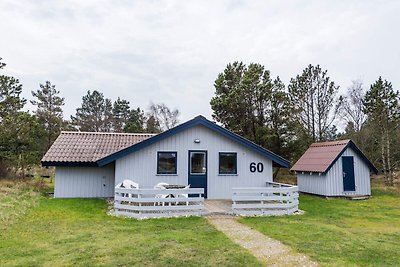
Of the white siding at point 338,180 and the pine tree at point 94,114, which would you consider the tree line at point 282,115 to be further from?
the pine tree at point 94,114

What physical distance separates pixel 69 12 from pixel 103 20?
1.44 m

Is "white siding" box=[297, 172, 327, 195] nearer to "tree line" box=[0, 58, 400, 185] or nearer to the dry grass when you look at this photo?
"tree line" box=[0, 58, 400, 185]

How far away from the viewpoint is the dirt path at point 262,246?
223 inches

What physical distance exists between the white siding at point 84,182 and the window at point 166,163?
2.88 metres

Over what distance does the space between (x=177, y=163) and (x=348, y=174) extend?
8.80 metres

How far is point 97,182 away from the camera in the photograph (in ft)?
48.1

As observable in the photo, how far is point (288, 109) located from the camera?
23938 mm

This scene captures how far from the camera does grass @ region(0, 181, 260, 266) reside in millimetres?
5566

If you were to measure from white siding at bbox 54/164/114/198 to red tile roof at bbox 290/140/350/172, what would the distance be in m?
10.3

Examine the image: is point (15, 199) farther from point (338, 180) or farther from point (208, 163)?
point (338, 180)

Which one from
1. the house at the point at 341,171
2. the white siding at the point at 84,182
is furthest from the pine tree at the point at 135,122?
the house at the point at 341,171

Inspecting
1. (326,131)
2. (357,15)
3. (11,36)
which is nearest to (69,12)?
(11,36)

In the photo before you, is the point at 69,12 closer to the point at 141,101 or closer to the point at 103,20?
the point at 103,20

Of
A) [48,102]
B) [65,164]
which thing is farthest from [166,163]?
[48,102]
